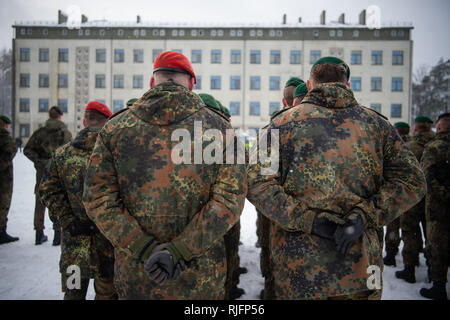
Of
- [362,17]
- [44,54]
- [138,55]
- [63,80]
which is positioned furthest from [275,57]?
[44,54]

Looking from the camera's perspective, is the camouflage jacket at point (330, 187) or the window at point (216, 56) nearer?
the camouflage jacket at point (330, 187)

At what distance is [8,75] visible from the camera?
132 feet

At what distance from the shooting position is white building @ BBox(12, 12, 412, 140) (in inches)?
1141

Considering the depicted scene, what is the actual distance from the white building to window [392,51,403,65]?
0.09 metres

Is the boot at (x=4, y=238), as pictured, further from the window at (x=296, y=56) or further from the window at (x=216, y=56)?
the window at (x=296, y=56)

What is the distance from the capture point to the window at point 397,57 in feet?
94.6

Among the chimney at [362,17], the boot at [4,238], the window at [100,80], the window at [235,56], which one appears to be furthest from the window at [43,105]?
the chimney at [362,17]

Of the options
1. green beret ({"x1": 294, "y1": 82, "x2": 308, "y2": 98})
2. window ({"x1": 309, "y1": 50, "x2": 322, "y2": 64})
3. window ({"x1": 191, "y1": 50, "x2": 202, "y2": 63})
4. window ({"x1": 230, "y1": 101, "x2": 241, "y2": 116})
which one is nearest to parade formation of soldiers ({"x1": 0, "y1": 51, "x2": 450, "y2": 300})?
green beret ({"x1": 294, "y1": 82, "x2": 308, "y2": 98})

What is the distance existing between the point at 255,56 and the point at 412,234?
28348 mm

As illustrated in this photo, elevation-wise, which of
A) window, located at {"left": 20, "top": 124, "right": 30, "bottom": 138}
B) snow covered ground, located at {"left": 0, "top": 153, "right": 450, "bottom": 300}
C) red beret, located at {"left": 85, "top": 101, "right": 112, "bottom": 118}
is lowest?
snow covered ground, located at {"left": 0, "top": 153, "right": 450, "bottom": 300}

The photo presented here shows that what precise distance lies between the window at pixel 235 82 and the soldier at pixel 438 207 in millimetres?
27371

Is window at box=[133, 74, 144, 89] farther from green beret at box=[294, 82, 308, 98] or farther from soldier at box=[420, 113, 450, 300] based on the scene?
soldier at box=[420, 113, 450, 300]

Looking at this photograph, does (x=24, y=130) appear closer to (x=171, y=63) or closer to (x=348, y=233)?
(x=171, y=63)
